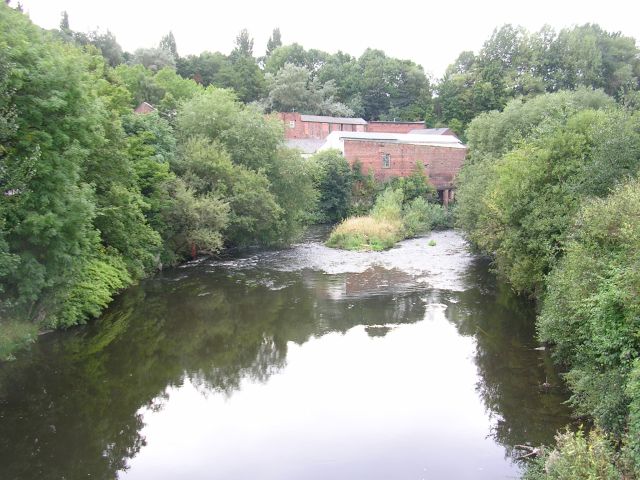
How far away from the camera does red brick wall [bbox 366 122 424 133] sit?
7050 cm

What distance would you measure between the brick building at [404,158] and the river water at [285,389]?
1011 inches

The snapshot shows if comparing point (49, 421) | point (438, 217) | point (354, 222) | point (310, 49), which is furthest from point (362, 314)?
point (310, 49)

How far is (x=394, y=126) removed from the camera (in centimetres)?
7125

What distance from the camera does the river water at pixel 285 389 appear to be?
1023 cm

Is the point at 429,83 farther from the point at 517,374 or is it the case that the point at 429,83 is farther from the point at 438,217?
the point at 517,374

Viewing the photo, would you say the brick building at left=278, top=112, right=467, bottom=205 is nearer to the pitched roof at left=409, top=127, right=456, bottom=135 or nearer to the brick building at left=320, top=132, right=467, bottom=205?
the brick building at left=320, top=132, right=467, bottom=205

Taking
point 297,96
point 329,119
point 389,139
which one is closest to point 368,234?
point 389,139

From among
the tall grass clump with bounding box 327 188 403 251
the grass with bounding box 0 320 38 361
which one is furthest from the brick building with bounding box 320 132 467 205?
the grass with bounding box 0 320 38 361

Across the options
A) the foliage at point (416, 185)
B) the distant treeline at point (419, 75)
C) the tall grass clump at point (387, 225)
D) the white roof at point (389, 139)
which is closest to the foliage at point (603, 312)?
the tall grass clump at point (387, 225)

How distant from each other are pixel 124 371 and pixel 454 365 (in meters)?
9.01

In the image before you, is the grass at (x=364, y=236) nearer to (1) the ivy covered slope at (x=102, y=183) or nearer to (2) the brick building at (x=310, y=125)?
(1) the ivy covered slope at (x=102, y=183)

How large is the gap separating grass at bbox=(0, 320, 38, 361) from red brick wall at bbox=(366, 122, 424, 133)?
61.0m

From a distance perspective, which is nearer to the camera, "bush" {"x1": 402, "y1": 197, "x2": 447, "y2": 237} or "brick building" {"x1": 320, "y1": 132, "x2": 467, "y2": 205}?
"bush" {"x1": 402, "y1": 197, "x2": 447, "y2": 237}

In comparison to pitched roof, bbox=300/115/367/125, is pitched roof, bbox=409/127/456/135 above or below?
below
